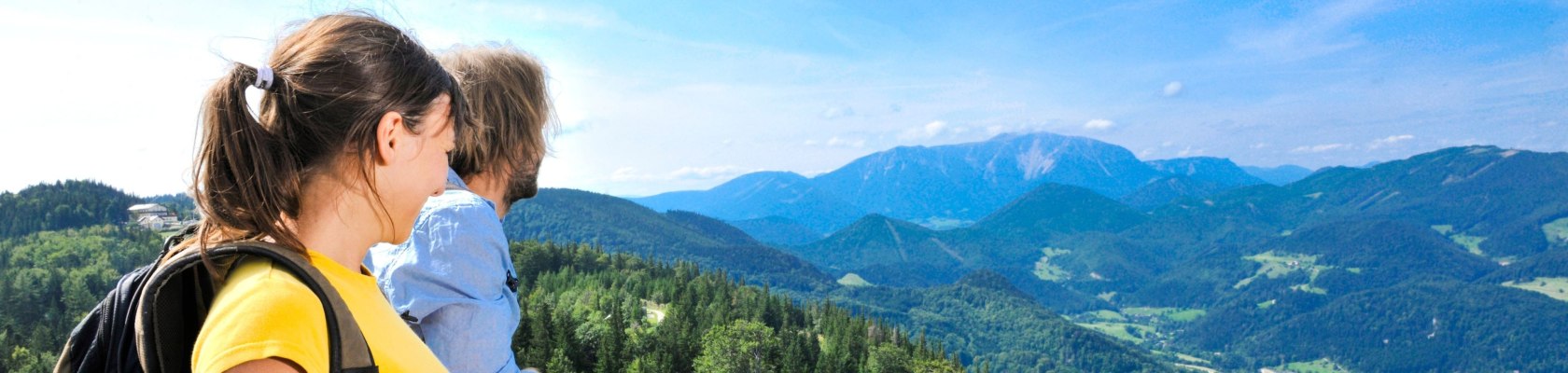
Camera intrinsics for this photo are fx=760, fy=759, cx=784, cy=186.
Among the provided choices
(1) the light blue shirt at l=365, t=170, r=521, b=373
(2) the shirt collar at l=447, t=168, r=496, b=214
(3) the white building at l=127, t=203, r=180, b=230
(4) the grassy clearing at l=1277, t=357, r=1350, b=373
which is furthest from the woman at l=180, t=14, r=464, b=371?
(4) the grassy clearing at l=1277, t=357, r=1350, b=373

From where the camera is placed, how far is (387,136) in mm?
1568

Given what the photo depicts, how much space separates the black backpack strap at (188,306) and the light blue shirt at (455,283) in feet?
4.10

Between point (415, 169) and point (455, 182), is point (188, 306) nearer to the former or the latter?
point (415, 169)

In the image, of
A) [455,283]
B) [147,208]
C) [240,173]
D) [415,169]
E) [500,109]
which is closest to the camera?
[240,173]

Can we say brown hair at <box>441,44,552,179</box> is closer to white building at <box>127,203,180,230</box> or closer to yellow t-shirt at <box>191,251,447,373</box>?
yellow t-shirt at <box>191,251,447,373</box>

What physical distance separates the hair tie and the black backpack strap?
0.35 meters

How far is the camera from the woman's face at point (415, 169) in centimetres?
162

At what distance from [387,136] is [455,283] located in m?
1.02

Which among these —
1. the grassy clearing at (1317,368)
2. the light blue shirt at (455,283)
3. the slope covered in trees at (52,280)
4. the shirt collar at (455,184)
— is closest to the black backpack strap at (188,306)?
the light blue shirt at (455,283)

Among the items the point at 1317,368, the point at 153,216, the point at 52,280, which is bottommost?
the point at 1317,368

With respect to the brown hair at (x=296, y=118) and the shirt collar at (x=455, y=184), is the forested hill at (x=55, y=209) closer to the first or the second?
the shirt collar at (x=455, y=184)

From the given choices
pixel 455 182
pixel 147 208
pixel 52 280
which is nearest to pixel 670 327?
pixel 455 182

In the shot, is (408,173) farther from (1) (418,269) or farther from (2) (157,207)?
(2) (157,207)

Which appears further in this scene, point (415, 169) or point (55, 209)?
point (55, 209)
